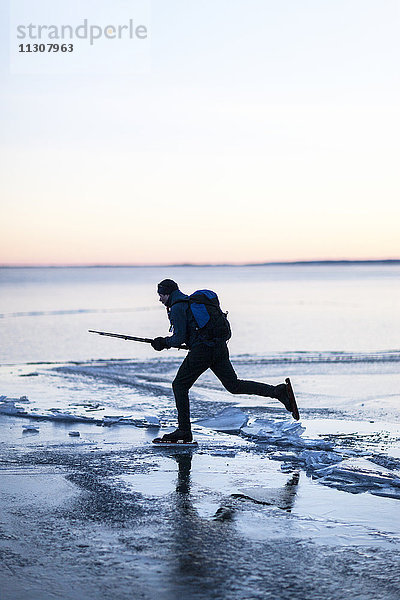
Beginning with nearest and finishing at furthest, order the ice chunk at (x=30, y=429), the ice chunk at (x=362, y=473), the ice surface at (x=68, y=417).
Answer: the ice chunk at (x=362, y=473) < the ice chunk at (x=30, y=429) < the ice surface at (x=68, y=417)

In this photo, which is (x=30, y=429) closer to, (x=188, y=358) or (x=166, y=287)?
(x=188, y=358)

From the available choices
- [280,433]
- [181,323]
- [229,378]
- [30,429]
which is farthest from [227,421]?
[30,429]

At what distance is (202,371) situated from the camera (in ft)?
25.6

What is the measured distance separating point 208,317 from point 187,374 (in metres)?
0.68

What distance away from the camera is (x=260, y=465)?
22.4ft

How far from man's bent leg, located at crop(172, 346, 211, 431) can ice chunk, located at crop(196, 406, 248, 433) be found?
883 mm

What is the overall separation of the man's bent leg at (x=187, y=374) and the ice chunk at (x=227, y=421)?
883 millimetres

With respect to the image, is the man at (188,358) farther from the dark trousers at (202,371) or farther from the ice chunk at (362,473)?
the ice chunk at (362,473)

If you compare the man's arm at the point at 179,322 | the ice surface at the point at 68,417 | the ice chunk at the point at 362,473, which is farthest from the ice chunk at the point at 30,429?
the ice chunk at the point at 362,473

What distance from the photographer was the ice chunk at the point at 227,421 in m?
8.64

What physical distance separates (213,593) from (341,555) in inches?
37.5

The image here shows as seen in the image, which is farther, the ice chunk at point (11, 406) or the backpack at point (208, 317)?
the ice chunk at point (11, 406)

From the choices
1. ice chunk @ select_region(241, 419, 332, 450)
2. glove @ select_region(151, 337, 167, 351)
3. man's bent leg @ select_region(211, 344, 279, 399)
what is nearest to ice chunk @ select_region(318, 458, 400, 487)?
ice chunk @ select_region(241, 419, 332, 450)

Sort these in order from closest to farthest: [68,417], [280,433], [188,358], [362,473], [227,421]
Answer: [362,473]
[188,358]
[280,433]
[227,421]
[68,417]
